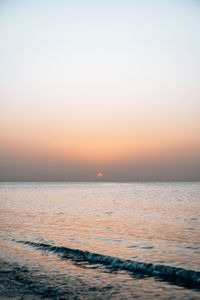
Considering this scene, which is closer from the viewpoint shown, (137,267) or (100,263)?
(137,267)

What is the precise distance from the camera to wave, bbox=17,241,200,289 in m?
14.1

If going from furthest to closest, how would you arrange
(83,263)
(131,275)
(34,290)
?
1. (83,263)
2. (131,275)
3. (34,290)

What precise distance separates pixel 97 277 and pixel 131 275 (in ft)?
5.59

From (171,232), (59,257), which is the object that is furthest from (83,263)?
(171,232)

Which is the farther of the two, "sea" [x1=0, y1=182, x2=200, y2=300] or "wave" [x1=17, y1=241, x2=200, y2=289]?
"wave" [x1=17, y1=241, x2=200, y2=289]

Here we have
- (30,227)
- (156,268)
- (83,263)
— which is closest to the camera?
(156,268)

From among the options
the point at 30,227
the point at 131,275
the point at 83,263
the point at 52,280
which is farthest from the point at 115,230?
the point at 52,280

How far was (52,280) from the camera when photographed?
13.3 m

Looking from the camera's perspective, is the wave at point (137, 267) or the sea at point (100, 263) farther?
the wave at point (137, 267)

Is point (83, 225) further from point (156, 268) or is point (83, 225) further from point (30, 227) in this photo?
point (156, 268)

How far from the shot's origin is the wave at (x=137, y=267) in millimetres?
14078

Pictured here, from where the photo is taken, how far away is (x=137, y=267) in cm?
1600

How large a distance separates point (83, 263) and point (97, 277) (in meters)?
3.00

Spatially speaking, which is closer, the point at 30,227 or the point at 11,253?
the point at 11,253
